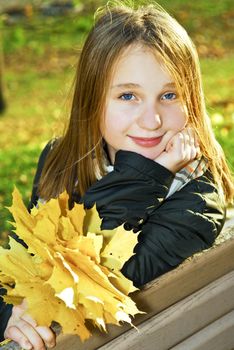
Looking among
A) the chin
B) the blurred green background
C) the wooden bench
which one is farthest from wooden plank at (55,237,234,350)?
the blurred green background

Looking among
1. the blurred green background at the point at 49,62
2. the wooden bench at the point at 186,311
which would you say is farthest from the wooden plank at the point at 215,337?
the blurred green background at the point at 49,62

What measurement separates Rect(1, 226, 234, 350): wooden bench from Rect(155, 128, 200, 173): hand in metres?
0.26

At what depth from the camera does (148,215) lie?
243 cm

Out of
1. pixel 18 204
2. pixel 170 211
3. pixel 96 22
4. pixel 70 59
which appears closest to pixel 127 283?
pixel 18 204

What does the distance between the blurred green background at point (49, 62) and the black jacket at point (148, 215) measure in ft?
7.65

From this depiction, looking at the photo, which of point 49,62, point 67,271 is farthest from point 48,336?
point 49,62

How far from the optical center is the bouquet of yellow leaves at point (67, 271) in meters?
1.85

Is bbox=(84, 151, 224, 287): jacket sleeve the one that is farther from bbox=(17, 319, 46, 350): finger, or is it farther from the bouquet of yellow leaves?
bbox=(17, 319, 46, 350): finger

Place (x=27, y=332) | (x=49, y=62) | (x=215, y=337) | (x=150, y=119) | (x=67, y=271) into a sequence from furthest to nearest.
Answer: (x=49, y=62) → (x=150, y=119) → (x=215, y=337) → (x=27, y=332) → (x=67, y=271)

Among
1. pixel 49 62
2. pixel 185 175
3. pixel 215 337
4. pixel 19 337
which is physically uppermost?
pixel 185 175

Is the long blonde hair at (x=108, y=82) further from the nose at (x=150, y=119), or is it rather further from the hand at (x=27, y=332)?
the hand at (x=27, y=332)

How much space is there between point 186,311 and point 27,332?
0.45m

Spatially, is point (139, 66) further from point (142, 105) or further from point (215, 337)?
point (215, 337)

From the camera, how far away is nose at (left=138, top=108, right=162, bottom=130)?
2.40 m
